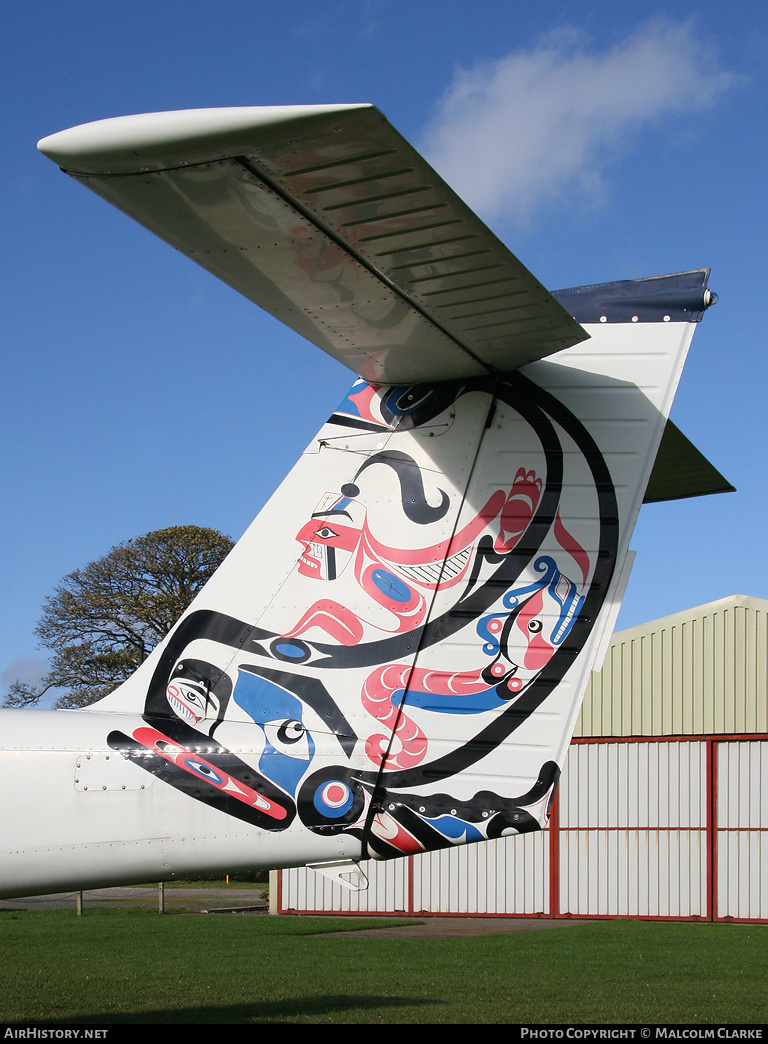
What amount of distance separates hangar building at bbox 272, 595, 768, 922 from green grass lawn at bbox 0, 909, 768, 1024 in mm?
1768

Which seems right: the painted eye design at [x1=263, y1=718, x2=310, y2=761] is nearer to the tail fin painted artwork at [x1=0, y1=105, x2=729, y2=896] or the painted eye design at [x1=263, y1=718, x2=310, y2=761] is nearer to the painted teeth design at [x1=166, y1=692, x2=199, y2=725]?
the tail fin painted artwork at [x1=0, y1=105, x2=729, y2=896]

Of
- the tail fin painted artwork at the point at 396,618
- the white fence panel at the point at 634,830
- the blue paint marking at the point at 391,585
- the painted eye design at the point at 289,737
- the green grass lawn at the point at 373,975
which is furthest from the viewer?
the white fence panel at the point at 634,830

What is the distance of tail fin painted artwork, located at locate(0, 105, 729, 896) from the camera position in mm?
3561

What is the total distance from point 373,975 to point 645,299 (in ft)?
30.3

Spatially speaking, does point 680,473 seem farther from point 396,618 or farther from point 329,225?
point 329,225

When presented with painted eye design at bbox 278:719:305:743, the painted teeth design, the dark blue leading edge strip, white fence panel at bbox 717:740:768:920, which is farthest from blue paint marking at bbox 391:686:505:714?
white fence panel at bbox 717:740:768:920

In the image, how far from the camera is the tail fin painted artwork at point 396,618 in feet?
11.7

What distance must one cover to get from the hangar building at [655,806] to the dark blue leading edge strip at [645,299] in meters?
16.3

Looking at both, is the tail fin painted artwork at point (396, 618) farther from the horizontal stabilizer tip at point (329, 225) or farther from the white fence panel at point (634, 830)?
the white fence panel at point (634, 830)

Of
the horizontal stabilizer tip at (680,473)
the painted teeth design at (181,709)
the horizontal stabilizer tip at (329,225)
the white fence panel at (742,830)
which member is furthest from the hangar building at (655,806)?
the horizontal stabilizer tip at (329,225)

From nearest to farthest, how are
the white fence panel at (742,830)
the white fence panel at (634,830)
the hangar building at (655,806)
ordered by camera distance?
1. the white fence panel at (742,830)
2. the hangar building at (655,806)
3. the white fence panel at (634,830)

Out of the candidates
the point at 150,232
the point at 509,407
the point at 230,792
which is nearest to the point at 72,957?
the point at 230,792

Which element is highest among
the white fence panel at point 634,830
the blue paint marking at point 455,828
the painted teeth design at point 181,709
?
the painted teeth design at point 181,709

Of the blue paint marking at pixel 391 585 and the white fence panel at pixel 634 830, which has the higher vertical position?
the blue paint marking at pixel 391 585
